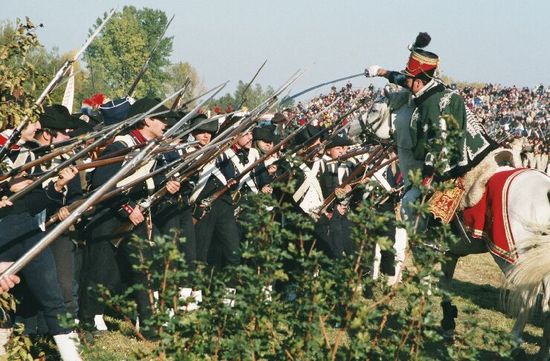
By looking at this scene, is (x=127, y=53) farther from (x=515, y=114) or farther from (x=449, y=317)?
(x=449, y=317)

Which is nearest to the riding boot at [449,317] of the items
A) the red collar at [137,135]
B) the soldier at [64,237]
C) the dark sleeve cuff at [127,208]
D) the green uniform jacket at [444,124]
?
the green uniform jacket at [444,124]

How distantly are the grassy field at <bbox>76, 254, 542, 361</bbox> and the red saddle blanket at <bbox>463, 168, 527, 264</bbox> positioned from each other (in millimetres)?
613

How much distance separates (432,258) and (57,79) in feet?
6.83

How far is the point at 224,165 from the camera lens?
887cm

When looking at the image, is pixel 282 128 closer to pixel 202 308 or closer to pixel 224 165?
pixel 224 165

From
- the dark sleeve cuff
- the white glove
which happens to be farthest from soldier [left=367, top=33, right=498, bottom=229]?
the dark sleeve cuff

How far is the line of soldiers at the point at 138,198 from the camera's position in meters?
5.53

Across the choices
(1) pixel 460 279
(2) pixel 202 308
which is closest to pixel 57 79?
(2) pixel 202 308

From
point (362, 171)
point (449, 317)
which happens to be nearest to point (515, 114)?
point (362, 171)

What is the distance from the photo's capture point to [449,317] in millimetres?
7504

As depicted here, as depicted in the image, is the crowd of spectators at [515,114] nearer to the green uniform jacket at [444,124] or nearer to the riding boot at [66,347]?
the green uniform jacket at [444,124]

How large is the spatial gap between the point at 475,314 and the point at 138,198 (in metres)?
3.32

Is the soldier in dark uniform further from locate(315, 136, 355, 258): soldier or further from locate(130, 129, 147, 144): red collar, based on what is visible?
locate(130, 129, 147, 144): red collar

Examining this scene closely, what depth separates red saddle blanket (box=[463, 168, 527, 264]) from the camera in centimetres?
657
